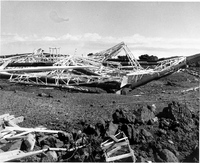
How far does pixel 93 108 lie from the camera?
12.0 metres

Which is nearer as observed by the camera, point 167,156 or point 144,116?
point 167,156

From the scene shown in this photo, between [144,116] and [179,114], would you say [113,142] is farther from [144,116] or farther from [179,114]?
[179,114]

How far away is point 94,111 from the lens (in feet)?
36.9

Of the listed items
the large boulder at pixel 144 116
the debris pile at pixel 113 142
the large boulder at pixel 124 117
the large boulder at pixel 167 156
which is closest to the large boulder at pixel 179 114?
the debris pile at pixel 113 142

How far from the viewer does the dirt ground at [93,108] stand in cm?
757

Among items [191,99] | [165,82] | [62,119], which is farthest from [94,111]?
[165,82]

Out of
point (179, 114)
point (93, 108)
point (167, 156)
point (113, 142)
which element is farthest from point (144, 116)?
point (93, 108)

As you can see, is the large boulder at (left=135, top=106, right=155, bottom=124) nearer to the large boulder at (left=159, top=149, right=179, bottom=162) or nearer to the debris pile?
the debris pile

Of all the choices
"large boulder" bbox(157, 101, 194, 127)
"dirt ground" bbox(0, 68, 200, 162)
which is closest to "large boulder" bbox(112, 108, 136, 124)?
"dirt ground" bbox(0, 68, 200, 162)

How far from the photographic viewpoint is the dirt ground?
757 cm

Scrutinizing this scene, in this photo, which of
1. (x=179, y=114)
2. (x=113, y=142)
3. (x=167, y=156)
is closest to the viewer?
(x=167, y=156)

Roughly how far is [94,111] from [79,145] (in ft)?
14.5

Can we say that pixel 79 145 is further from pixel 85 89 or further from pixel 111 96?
pixel 85 89

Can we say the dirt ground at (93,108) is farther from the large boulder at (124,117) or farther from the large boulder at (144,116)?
the large boulder at (124,117)
